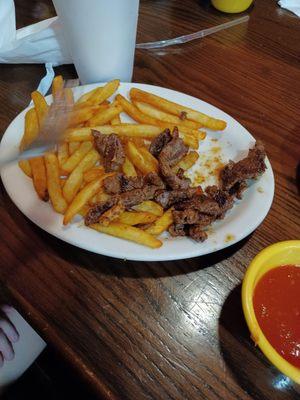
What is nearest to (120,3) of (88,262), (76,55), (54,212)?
(76,55)

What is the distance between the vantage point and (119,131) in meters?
1.15

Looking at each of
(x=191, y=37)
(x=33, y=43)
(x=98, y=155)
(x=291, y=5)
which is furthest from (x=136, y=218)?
(x=291, y=5)

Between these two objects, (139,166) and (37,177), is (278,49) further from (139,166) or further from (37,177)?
(37,177)

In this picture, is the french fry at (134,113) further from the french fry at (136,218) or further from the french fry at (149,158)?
the french fry at (136,218)

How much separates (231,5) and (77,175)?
1.40m

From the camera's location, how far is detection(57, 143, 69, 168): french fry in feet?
3.62

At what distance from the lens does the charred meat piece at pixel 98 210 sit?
949 mm

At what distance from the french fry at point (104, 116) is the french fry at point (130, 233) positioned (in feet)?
1.29

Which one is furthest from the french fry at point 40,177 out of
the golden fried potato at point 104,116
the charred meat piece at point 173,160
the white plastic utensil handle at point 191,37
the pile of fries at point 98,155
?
the white plastic utensil handle at point 191,37

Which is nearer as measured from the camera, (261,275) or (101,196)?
(261,275)

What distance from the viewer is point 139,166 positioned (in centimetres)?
110

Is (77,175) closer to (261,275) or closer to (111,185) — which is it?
(111,185)

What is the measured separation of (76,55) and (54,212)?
0.67 m

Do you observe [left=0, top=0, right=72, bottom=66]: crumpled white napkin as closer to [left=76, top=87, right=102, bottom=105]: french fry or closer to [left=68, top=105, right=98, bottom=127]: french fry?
[left=76, top=87, right=102, bottom=105]: french fry
